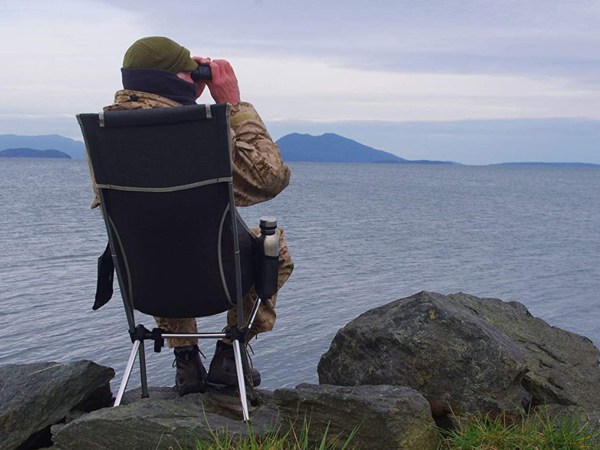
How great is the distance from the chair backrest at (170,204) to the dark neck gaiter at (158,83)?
0.57 meters

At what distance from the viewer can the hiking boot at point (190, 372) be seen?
5.11 metres

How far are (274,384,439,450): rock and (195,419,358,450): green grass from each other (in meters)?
0.03

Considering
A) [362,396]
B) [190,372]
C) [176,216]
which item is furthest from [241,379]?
[176,216]

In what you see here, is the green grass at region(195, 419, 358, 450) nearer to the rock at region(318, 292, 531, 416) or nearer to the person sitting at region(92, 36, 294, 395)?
the rock at region(318, 292, 531, 416)

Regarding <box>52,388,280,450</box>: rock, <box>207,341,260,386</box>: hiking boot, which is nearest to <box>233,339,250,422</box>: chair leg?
<box>52,388,280,450</box>: rock

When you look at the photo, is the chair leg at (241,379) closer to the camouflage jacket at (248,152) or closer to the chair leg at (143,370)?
the chair leg at (143,370)

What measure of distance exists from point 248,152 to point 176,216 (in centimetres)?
60

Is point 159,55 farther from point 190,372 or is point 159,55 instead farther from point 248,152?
point 190,372

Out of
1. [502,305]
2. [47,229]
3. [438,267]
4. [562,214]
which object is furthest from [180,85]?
[562,214]

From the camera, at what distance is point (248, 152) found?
14.4 feet

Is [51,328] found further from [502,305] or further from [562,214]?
[562,214]

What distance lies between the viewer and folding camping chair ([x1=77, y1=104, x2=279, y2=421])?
12.7ft

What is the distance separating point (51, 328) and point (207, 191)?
719cm

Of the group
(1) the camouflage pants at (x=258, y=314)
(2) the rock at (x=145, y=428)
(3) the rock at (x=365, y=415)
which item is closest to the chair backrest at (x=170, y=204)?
(1) the camouflage pants at (x=258, y=314)
